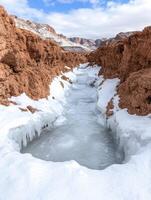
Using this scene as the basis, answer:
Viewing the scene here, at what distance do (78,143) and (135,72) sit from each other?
8.33 m

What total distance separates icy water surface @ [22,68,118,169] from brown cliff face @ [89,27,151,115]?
2668 millimetres

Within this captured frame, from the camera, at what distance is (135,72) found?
77.4ft

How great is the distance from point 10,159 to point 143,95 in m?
9.79

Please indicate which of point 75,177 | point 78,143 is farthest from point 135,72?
point 75,177

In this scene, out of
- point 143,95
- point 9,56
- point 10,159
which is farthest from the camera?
point 9,56

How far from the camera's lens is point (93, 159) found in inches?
631

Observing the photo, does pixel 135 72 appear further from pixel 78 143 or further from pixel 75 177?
pixel 75 177

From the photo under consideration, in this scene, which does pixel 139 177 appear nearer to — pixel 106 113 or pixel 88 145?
pixel 88 145

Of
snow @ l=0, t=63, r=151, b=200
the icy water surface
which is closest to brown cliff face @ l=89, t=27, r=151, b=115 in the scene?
the icy water surface

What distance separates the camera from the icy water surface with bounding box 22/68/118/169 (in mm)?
16094

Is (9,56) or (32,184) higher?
(9,56)

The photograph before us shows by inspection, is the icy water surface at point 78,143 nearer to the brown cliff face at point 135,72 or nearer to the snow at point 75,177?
the snow at point 75,177

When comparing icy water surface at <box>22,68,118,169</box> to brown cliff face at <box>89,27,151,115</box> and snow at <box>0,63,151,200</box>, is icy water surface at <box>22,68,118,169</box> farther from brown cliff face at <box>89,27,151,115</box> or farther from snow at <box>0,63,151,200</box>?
brown cliff face at <box>89,27,151,115</box>

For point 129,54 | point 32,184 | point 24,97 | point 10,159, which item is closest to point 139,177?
point 32,184
